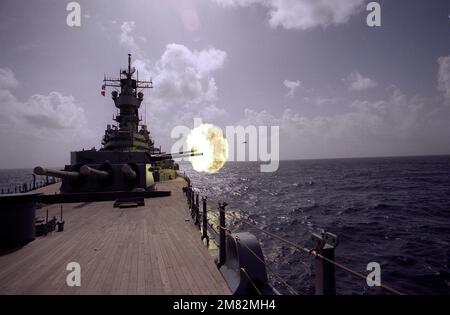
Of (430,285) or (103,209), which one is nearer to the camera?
(430,285)

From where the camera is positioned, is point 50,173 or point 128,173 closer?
point 50,173

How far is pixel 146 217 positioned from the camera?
11305mm

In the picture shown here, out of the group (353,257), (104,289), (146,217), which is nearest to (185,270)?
(104,289)

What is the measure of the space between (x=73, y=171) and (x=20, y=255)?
11.3 metres

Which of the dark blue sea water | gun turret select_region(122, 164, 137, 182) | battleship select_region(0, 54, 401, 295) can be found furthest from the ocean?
gun turret select_region(122, 164, 137, 182)

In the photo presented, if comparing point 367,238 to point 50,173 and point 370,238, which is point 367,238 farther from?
point 50,173

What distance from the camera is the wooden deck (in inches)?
192

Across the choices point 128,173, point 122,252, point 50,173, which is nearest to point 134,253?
point 122,252

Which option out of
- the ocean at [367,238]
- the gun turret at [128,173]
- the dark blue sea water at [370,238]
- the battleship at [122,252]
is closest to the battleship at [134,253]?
the battleship at [122,252]

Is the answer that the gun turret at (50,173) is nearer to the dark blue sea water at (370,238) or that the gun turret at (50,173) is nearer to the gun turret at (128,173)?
the gun turret at (128,173)

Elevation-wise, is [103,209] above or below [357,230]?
above

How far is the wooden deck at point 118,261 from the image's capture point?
4.87m

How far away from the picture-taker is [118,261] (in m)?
6.18
